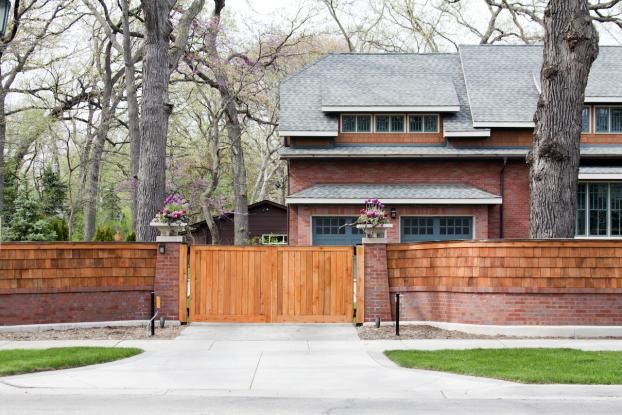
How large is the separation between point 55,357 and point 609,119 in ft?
70.7

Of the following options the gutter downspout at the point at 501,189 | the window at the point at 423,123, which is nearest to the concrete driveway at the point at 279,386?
the gutter downspout at the point at 501,189

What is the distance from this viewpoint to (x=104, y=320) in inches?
748

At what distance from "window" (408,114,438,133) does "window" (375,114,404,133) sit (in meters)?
0.31

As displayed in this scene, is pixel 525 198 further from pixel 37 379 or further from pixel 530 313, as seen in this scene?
pixel 37 379

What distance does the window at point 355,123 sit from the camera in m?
29.3

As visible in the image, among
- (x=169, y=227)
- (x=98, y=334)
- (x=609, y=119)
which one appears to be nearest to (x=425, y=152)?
(x=609, y=119)

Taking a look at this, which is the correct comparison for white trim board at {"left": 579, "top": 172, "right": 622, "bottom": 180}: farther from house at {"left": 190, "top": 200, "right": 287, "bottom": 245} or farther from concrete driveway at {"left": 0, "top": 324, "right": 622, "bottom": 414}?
house at {"left": 190, "top": 200, "right": 287, "bottom": 245}

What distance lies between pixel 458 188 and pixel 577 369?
16.0 meters

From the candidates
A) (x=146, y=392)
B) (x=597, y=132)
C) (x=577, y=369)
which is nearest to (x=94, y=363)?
(x=146, y=392)

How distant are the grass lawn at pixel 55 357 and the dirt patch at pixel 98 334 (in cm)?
218

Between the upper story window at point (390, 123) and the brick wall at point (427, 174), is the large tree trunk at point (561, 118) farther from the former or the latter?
the upper story window at point (390, 123)

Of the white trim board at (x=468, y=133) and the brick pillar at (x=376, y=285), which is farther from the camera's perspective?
the white trim board at (x=468, y=133)

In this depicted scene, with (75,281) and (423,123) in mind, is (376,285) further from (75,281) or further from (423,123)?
(423,123)

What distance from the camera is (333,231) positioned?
91.5 ft
